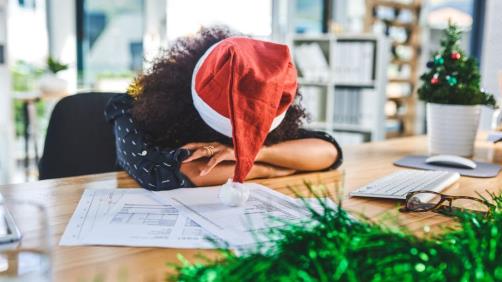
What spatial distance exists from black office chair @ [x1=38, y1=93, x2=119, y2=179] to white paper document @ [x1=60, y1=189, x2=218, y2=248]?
60cm

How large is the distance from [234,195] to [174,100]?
307 millimetres

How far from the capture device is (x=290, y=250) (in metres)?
0.57

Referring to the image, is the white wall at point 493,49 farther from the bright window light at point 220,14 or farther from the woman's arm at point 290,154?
the bright window light at point 220,14

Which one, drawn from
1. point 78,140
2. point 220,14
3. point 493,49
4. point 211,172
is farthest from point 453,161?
point 220,14

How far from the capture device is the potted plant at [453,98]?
1516mm

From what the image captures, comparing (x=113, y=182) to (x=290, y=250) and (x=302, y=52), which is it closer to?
(x=290, y=250)

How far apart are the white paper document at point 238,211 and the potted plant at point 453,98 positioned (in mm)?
724

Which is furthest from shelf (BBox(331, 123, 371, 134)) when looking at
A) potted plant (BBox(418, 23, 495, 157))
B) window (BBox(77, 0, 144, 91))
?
potted plant (BBox(418, 23, 495, 157))

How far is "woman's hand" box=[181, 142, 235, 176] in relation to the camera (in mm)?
1062

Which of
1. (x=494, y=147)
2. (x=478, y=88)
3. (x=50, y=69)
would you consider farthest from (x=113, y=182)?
(x=50, y=69)

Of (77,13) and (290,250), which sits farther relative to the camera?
(77,13)

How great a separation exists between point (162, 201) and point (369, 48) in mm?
3021

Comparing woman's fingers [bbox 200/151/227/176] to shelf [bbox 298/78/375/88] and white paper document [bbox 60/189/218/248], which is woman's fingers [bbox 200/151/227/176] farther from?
shelf [bbox 298/78/375/88]

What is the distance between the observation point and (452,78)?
1.54 meters
